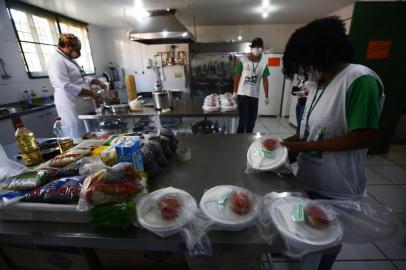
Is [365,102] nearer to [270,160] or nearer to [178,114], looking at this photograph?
[270,160]

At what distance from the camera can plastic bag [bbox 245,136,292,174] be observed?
836 mm

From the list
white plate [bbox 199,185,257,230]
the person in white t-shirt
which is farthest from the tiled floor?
the person in white t-shirt

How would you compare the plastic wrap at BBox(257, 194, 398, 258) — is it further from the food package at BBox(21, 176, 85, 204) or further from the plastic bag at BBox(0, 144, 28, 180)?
the plastic bag at BBox(0, 144, 28, 180)

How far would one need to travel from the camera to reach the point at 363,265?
4.15 feet

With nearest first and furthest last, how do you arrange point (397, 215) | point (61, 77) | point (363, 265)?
point (363, 265) < point (397, 215) < point (61, 77)

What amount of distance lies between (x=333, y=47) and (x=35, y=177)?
1.28 m

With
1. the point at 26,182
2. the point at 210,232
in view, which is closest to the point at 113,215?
the point at 210,232

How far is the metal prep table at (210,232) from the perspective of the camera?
0.56 meters

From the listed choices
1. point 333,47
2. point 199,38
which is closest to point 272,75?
point 199,38

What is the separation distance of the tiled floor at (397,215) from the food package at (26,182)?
1.29 meters

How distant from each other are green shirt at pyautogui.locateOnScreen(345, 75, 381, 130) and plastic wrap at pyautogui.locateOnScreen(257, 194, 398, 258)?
29 cm

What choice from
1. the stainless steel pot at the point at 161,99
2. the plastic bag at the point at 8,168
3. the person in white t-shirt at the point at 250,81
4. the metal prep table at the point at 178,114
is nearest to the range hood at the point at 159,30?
the person in white t-shirt at the point at 250,81

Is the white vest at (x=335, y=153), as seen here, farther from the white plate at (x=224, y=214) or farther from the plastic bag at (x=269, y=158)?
the white plate at (x=224, y=214)

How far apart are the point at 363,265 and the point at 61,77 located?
10.4 ft
